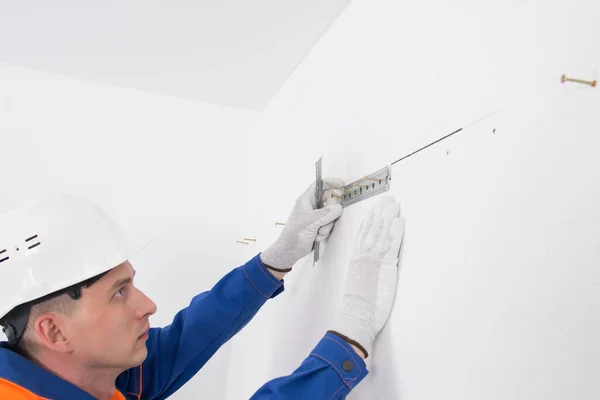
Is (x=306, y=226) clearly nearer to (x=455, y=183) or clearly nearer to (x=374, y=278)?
(x=374, y=278)

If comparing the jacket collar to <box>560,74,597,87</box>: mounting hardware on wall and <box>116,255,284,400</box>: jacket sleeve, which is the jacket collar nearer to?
<box>116,255,284,400</box>: jacket sleeve

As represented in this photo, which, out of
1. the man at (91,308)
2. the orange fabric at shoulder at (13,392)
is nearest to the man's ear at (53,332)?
the man at (91,308)

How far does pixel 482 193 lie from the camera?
2.67 feet

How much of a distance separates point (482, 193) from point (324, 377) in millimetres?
511

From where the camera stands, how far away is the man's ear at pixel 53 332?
99 cm

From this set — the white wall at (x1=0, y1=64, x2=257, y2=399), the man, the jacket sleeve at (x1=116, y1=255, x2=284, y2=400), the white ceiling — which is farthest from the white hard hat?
the white wall at (x1=0, y1=64, x2=257, y2=399)

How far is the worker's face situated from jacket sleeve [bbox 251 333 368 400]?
35 centimetres

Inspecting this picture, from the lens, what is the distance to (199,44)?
6.22 ft

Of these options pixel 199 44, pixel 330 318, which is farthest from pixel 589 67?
pixel 199 44

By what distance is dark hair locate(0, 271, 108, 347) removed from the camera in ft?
3.32

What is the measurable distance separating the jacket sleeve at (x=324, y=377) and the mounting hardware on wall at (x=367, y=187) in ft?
1.41

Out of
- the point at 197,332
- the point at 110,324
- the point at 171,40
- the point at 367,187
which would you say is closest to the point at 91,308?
the point at 110,324

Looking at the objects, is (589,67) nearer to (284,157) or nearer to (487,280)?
(487,280)

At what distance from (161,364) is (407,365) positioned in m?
0.88
